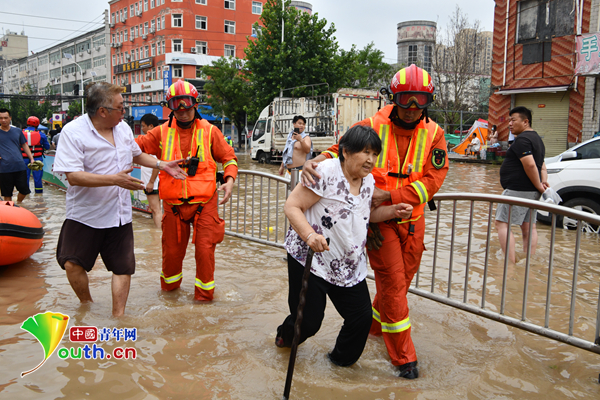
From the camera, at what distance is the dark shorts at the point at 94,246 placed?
3.78 metres

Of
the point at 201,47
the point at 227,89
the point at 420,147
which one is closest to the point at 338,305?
Answer: the point at 420,147

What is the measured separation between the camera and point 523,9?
75.4 ft

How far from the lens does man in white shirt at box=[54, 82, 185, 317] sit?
357 cm

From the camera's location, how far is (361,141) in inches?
112

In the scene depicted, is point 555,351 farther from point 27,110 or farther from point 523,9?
point 27,110

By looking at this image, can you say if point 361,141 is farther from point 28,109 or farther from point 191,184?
point 28,109

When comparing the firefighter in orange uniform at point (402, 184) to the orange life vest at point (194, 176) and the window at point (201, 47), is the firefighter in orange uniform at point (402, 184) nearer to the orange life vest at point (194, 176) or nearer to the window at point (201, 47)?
the orange life vest at point (194, 176)

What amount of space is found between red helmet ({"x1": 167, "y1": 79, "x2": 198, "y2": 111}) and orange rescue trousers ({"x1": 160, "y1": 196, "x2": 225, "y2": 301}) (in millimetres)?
890

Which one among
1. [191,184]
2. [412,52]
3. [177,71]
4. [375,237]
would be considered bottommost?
[375,237]

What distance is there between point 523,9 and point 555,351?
23727 mm

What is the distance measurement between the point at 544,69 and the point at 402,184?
22.6 m

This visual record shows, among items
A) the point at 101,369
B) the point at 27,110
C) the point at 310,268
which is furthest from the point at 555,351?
the point at 27,110

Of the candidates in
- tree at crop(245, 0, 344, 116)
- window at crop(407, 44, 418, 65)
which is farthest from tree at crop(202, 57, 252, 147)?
window at crop(407, 44, 418, 65)

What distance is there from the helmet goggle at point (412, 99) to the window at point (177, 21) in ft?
173
